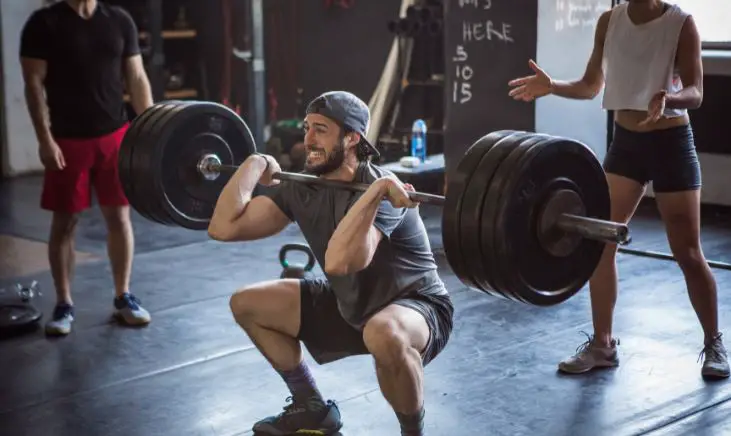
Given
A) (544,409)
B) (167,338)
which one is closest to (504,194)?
(544,409)

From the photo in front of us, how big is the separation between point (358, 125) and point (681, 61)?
891 millimetres

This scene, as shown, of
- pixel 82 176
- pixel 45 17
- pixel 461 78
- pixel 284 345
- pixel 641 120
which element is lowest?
pixel 284 345

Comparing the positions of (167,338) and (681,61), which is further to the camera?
(167,338)

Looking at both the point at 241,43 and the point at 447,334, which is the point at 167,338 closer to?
the point at 447,334

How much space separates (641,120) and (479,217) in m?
0.98

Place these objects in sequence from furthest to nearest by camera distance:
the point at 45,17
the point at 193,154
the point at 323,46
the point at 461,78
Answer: the point at 323,46
the point at 461,78
the point at 45,17
the point at 193,154

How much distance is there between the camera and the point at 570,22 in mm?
5094

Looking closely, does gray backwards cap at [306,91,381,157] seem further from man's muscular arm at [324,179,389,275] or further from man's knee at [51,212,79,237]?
man's knee at [51,212,79,237]

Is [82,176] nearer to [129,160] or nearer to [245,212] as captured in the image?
[129,160]

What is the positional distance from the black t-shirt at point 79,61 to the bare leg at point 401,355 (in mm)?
1614

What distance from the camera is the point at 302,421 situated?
261cm

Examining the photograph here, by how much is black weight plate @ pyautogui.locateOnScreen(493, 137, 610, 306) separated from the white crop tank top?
0.70m

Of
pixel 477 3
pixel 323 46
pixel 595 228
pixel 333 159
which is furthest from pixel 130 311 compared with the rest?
pixel 323 46

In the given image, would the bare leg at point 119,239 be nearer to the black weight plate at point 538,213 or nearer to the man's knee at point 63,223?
the man's knee at point 63,223
